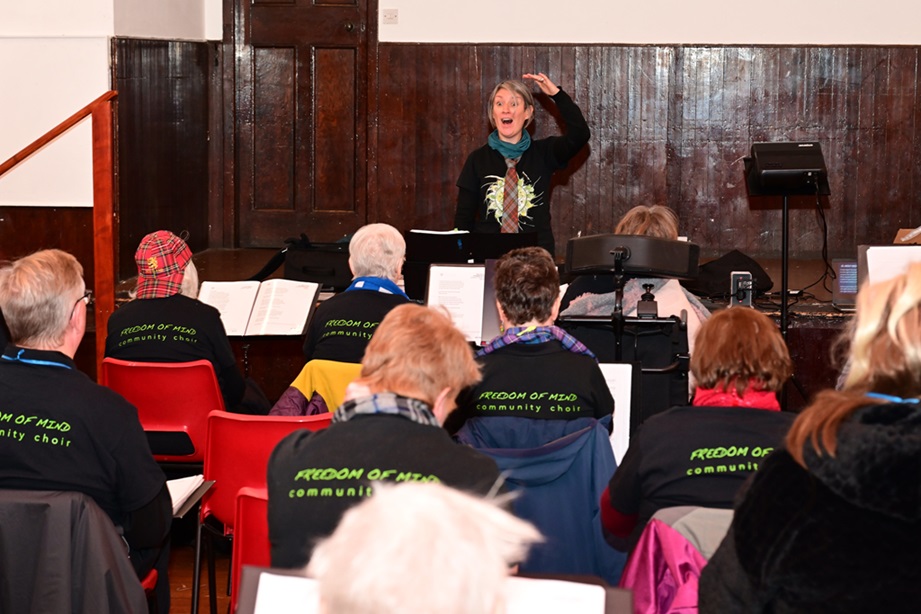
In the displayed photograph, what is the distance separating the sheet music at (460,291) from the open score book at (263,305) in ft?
2.07

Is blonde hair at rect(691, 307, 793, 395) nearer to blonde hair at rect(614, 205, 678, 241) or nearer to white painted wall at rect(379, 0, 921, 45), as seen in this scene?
blonde hair at rect(614, 205, 678, 241)

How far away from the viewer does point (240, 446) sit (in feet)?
11.3

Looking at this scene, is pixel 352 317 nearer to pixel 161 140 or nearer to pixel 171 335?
pixel 171 335

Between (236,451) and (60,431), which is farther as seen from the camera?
(236,451)

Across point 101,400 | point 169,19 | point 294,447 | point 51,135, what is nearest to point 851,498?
point 294,447

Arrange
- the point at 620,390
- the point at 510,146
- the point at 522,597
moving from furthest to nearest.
Answer: 1. the point at 510,146
2. the point at 620,390
3. the point at 522,597

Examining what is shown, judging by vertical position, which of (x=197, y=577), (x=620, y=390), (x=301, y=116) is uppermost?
(x=301, y=116)

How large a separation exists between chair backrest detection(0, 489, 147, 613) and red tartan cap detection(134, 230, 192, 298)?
1.88m

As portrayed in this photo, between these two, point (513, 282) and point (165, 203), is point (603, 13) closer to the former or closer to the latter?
point (165, 203)

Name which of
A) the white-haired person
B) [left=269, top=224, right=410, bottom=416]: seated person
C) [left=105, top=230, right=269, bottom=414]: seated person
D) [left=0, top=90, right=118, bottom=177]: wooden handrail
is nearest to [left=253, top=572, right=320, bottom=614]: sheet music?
the white-haired person

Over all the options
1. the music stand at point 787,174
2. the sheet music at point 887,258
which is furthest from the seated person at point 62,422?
the music stand at point 787,174

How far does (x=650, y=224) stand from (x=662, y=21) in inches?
166

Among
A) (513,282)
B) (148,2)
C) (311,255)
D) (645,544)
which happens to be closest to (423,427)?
(645,544)

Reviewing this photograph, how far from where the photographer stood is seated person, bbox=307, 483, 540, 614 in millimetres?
1167
